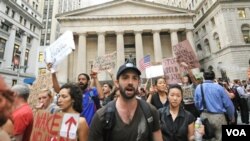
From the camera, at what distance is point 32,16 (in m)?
47.0

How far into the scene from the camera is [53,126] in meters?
3.01

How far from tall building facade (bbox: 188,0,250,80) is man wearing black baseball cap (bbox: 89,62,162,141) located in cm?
3004

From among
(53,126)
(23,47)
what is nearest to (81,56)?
(23,47)

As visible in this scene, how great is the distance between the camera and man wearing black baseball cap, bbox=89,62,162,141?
2.44 metres

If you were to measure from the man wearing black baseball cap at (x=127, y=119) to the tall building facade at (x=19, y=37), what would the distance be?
3336cm

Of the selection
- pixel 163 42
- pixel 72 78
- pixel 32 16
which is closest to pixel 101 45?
pixel 72 78

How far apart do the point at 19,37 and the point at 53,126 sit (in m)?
46.8

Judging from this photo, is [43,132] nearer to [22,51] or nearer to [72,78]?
[72,78]

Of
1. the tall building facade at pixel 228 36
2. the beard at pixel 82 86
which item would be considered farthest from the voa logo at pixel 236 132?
the tall building facade at pixel 228 36

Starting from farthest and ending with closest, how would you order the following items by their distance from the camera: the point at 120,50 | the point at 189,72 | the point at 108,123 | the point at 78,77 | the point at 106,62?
the point at 120,50
the point at 106,62
the point at 189,72
the point at 78,77
the point at 108,123

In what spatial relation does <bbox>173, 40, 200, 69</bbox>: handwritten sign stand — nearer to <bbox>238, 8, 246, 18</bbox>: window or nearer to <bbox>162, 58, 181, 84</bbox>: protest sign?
<bbox>162, 58, 181, 84</bbox>: protest sign

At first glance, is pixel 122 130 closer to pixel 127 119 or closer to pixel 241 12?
pixel 127 119

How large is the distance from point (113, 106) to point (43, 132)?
1.30 m

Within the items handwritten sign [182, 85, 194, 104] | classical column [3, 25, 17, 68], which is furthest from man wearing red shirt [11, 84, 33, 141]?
classical column [3, 25, 17, 68]
